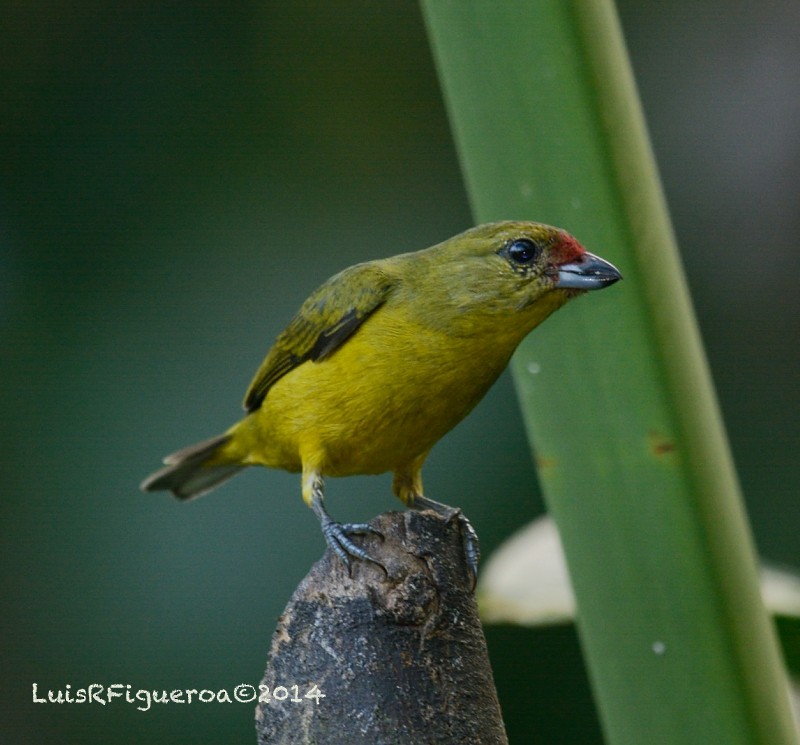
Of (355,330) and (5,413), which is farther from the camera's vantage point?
(5,413)

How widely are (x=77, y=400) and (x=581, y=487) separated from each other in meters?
2.83

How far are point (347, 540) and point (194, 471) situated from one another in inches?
66.1

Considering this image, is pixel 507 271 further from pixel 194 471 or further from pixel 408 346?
pixel 194 471

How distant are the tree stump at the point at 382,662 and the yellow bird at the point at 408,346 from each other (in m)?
0.71

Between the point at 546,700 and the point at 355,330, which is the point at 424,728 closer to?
the point at 355,330

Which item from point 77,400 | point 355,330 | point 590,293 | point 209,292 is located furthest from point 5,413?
point 590,293

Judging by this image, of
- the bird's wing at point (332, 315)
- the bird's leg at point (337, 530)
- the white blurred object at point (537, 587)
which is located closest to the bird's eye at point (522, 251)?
the bird's wing at point (332, 315)

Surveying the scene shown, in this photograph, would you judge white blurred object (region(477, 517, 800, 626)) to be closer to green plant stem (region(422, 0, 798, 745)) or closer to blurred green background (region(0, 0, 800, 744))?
green plant stem (region(422, 0, 798, 745))

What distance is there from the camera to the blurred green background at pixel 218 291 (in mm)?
4211

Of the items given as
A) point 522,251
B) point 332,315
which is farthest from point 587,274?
point 332,315

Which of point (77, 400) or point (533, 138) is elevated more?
point (77, 400)

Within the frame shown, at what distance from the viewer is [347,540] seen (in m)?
2.17

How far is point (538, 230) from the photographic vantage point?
257 cm

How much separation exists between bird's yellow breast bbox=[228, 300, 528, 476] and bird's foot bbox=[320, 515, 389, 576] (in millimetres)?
335
